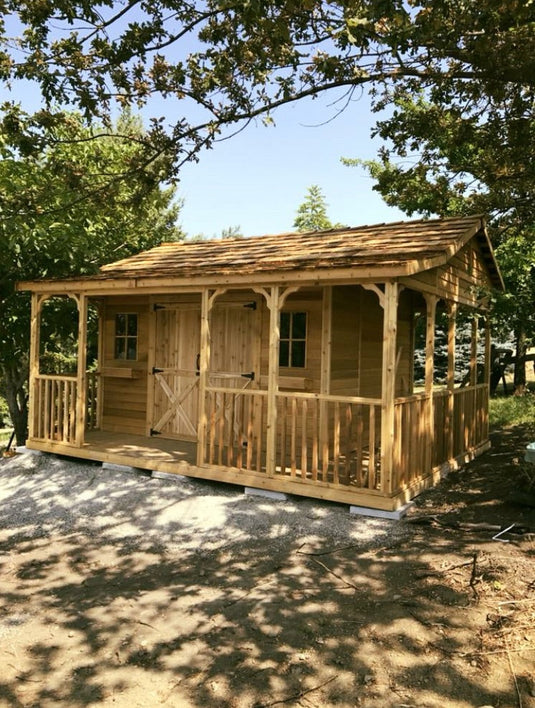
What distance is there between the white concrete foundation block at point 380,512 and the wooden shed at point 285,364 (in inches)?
2.7

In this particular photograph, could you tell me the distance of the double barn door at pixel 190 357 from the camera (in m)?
9.12

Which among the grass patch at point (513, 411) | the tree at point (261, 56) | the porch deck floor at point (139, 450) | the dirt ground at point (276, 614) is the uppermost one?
the tree at point (261, 56)

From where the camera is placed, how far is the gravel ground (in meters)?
6.30

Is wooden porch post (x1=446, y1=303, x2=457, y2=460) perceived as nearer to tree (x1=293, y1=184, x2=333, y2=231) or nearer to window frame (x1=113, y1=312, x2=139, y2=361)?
window frame (x1=113, y1=312, x2=139, y2=361)

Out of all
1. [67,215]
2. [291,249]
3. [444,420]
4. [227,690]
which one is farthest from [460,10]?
[67,215]

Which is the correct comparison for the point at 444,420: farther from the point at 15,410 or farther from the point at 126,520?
the point at 15,410

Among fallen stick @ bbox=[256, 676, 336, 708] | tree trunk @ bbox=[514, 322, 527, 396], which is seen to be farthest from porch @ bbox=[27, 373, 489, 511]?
tree trunk @ bbox=[514, 322, 527, 396]

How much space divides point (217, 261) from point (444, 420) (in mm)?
4341

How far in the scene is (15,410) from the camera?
1393cm

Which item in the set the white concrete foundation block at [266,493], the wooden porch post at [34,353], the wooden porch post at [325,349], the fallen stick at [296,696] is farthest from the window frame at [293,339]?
the fallen stick at [296,696]

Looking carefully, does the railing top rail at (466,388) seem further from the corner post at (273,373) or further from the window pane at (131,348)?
the window pane at (131,348)

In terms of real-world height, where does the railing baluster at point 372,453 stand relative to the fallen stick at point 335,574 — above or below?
above

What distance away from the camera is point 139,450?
29.5 feet

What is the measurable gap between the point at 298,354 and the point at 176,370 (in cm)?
233
